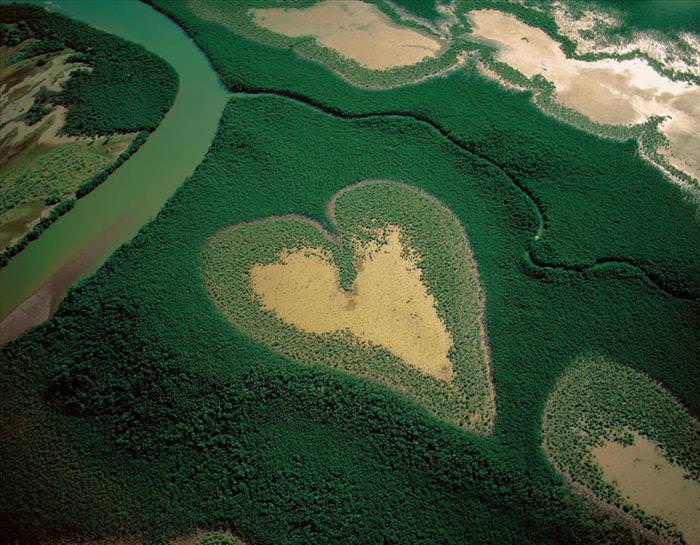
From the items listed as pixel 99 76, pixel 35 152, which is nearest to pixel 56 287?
pixel 35 152

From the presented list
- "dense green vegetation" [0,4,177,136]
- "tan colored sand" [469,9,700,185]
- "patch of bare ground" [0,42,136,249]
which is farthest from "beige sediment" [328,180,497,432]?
"patch of bare ground" [0,42,136,249]

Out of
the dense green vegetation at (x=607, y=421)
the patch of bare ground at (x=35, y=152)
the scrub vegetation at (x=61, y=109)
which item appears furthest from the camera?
the scrub vegetation at (x=61, y=109)

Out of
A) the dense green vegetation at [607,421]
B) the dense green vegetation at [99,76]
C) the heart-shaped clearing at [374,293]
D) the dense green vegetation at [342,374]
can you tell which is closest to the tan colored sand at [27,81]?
the dense green vegetation at [99,76]

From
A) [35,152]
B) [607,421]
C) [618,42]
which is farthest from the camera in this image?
[618,42]

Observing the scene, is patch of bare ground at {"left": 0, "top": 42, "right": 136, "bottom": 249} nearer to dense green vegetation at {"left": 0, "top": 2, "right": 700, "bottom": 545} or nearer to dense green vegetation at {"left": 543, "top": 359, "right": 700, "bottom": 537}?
dense green vegetation at {"left": 0, "top": 2, "right": 700, "bottom": 545}

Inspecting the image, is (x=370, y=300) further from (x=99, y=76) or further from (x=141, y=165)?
(x=99, y=76)

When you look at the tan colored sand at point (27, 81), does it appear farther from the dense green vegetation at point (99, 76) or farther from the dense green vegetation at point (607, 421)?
the dense green vegetation at point (607, 421)

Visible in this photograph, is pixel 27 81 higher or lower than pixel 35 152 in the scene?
higher
